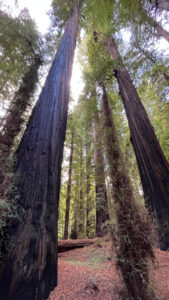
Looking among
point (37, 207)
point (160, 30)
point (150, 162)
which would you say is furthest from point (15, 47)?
point (160, 30)

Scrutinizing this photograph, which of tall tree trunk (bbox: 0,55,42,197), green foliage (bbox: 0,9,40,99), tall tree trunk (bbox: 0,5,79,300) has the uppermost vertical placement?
green foliage (bbox: 0,9,40,99)

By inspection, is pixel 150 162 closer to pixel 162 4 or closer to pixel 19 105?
pixel 162 4

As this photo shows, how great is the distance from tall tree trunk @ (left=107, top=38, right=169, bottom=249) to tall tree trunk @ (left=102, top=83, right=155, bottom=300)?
0.52 m

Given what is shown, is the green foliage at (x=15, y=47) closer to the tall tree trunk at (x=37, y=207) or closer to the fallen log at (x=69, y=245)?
the tall tree trunk at (x=37, y=207)

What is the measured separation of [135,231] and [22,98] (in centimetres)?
413

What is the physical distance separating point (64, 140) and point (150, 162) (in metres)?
2.11

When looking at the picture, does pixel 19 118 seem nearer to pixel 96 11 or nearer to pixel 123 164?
pixel 123 164

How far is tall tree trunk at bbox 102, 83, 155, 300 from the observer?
1.41 metres

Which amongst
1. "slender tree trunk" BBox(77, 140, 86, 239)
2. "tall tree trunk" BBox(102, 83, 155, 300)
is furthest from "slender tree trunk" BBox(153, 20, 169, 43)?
"slender tree trunk" BBox(77, 140, 86, 239)

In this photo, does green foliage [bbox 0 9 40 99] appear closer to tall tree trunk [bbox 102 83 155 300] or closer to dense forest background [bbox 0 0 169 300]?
dense forest background [bbox 0 0 169 300]

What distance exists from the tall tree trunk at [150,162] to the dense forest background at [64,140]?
19 millimetres

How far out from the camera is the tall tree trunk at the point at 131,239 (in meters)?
1.41

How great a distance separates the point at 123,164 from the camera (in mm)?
2348

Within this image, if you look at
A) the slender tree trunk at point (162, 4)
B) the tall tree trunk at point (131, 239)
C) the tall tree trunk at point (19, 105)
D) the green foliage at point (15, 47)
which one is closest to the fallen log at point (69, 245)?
the tall tree trunk at point (131, 239)
